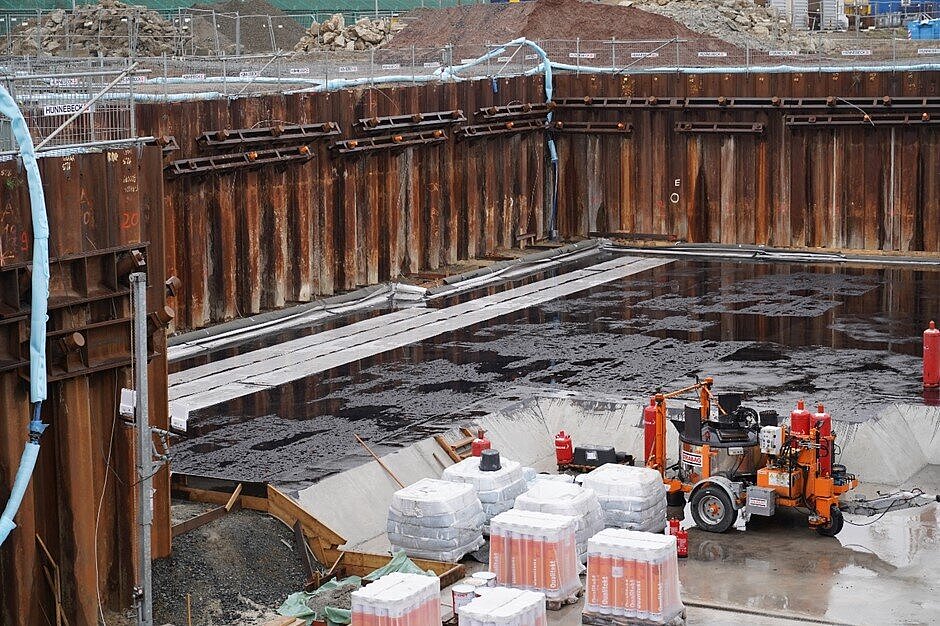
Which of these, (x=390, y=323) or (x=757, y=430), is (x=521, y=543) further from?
(x=390, y=323)

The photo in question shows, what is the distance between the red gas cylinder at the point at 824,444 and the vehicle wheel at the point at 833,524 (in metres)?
0.46

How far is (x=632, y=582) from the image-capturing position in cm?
1442

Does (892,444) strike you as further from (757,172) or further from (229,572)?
(757,172)

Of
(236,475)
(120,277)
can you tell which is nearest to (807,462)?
(236,475)

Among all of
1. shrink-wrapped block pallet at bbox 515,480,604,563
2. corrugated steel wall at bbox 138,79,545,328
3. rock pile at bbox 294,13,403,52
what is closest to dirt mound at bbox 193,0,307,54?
rock pile at bbox 294,13,403,52

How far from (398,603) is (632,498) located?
4417 mm

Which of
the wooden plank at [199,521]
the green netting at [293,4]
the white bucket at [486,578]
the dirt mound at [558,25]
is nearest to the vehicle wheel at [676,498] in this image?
the white bucket at [486,578]

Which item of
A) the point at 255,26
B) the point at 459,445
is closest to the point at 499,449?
the point at 459,445

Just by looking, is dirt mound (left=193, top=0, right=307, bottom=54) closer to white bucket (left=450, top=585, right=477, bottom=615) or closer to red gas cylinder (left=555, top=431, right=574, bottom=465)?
red gas cylinder (left=555, top=431, right=574, bottom=465)

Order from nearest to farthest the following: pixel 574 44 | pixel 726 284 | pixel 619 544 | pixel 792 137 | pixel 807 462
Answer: pixel 619 544, pixel 807 462, pixel 726 284, pixel 792 137, pixel 574 44

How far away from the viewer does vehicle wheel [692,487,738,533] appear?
17.1 m

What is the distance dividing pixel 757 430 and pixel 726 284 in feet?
44.8

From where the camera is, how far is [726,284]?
3073 cm

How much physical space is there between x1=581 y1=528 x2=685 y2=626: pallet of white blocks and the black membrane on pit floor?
14.5 ft
